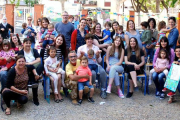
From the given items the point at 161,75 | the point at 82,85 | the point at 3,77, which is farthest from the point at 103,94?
the point at 3,77

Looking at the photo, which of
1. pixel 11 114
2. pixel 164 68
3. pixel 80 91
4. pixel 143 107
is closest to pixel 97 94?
pixel 80 91

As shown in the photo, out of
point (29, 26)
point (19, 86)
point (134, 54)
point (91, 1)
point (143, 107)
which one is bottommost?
point (143, 107)

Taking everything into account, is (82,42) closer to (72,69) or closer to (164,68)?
(72,69)

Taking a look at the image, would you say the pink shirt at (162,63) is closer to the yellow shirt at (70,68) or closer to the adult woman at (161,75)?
the adult woman at (161,75)

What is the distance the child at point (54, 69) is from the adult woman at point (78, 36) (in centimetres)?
83

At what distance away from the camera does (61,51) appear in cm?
589

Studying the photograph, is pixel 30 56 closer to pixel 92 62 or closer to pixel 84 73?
pixel 84 73

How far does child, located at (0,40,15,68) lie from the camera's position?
5.43 metres

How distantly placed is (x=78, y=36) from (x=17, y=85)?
2056mm

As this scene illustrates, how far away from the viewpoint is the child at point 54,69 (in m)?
5.41

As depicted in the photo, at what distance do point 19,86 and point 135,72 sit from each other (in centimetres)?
259

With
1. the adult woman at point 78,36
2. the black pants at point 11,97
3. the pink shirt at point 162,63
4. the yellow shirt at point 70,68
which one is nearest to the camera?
the black pants at point 11,97

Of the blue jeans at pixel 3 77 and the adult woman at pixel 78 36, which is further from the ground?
the adult woman at pixel 78 36

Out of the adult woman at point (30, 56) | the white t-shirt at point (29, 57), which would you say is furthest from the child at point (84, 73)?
the white t-shirt at point (29, 57)
